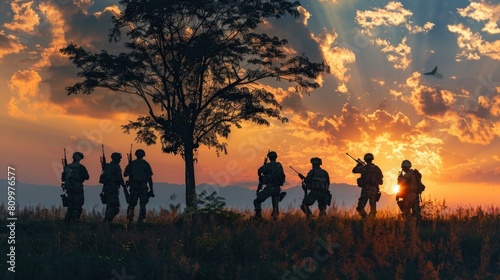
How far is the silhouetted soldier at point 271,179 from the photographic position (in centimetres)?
2230

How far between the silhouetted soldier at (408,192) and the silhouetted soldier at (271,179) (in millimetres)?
3810

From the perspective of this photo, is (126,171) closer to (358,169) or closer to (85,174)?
(85,174)

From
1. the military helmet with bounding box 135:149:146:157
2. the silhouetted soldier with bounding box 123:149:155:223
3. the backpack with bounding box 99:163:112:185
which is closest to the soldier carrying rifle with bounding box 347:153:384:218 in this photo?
the silhouetted soldier with bounding box 123:149:155:223

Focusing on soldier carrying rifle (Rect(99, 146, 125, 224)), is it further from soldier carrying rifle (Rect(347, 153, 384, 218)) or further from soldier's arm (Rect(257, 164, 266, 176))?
soldier carrying rifle (Rect(347, 153, 384, 218))

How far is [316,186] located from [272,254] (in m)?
7.57

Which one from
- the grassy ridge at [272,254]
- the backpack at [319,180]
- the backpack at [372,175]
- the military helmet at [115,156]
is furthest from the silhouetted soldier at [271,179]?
the military helmet at [115,156]

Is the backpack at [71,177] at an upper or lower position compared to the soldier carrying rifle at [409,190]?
upper

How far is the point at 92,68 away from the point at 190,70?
16.9 ft

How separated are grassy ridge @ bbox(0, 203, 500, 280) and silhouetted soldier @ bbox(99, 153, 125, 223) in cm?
442

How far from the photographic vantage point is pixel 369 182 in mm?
22094

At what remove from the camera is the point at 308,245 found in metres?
15.2

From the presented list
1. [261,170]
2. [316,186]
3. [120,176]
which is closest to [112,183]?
[120,176]

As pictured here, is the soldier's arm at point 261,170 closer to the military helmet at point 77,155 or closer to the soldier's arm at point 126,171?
the soldier's arm at point 126,171

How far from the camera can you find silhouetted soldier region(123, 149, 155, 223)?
22492mm
